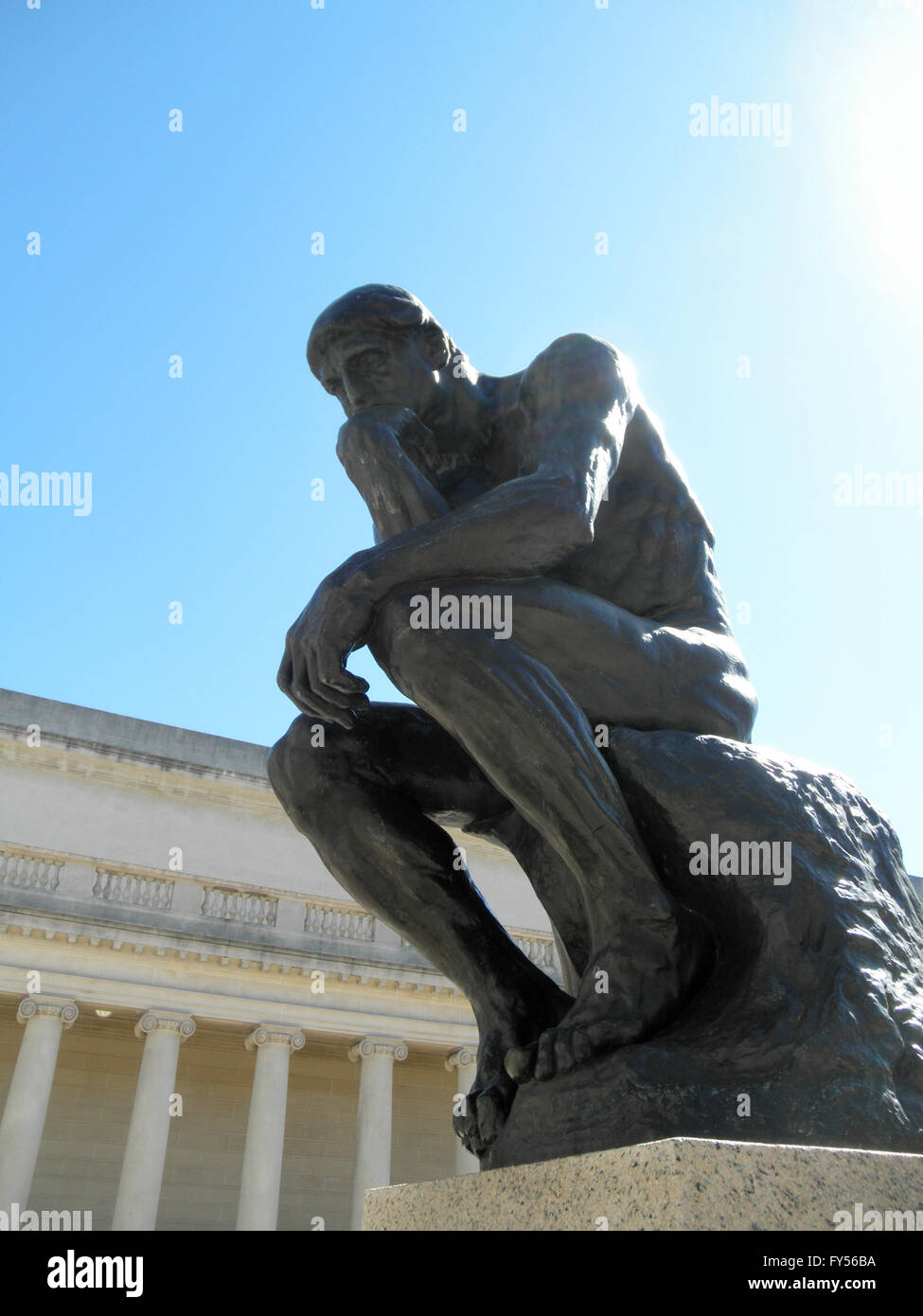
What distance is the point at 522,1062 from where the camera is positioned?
238 cm

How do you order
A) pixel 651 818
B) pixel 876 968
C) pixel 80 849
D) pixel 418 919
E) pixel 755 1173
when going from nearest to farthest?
→ pixel 755 1173, pixel 876 968, pixel 651 818, pixel 418 919, pixel 80 849

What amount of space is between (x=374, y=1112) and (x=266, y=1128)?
8.34ft

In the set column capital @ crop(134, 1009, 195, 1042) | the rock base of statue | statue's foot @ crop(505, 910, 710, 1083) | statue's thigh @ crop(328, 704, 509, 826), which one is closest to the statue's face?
statue's thigh @ crop(328, 704, 509, 826)

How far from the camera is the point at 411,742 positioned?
3080mm

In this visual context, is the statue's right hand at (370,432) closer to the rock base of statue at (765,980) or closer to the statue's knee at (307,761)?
the statue's knee at (307,761)

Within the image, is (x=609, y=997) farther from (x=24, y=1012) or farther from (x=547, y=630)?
(x=24, y=1012)

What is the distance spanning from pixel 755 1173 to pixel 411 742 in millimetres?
1580

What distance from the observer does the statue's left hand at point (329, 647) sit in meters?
2.65

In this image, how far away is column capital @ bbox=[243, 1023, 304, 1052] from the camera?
79.8ft

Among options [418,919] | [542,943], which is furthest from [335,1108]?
[418,919]

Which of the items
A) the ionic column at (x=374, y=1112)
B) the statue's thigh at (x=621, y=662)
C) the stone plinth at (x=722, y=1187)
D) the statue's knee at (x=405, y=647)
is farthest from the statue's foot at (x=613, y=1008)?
the ionic column at (x=374, y=1112)

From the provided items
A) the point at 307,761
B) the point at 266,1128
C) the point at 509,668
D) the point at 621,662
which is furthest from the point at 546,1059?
the point at 266,1128

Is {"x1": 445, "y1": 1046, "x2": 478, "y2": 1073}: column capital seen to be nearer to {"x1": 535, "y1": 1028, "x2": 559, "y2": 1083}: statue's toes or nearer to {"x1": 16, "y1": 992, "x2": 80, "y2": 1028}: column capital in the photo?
{"x1": 16, "y1": 992, "x2": 80, "y2": 1028}: column capital

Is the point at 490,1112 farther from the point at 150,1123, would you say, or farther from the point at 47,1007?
the point at 150,1123
